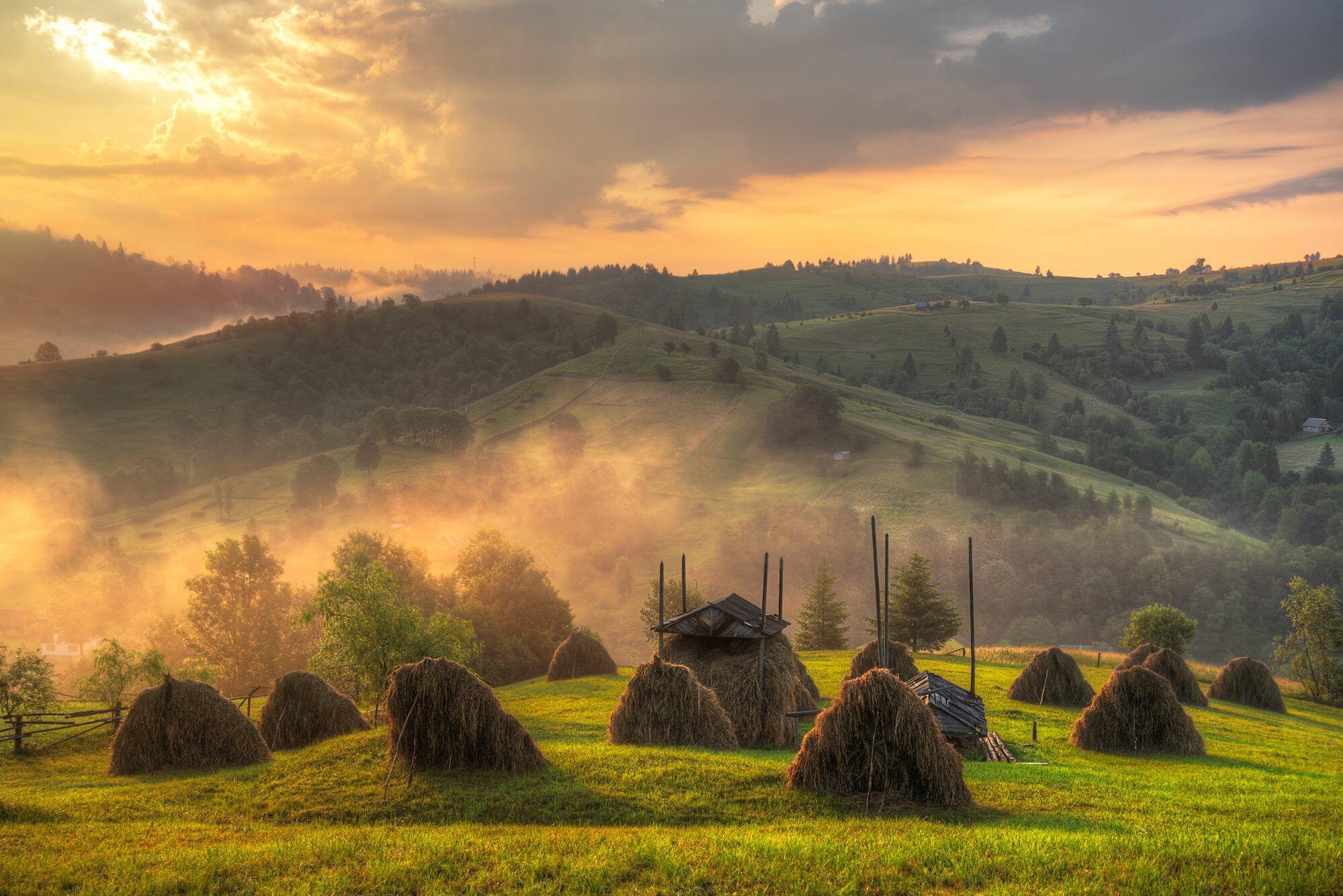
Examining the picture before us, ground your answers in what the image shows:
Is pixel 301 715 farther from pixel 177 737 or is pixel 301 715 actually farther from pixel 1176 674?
pixel 1176 674

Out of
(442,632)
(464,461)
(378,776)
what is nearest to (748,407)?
(464,461)

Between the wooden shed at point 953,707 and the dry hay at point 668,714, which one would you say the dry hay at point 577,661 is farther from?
the dry hay at point 668,714

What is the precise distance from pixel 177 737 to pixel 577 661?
33.5 m

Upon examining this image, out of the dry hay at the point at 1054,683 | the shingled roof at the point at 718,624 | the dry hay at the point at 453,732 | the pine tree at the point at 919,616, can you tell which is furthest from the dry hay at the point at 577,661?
the dry hay at the point at 453,732

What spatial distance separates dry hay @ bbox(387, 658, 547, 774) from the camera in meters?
21.0

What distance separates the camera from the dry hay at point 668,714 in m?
26.3

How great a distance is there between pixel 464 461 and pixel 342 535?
112ft

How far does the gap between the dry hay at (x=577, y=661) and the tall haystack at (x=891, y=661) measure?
19453 mm

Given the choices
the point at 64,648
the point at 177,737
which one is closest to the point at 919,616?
the point at 177,737

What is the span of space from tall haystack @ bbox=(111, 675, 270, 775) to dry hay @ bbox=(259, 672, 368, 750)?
322 cm

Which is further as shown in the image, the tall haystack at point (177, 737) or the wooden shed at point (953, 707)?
the wooden shed at point (953, 707)

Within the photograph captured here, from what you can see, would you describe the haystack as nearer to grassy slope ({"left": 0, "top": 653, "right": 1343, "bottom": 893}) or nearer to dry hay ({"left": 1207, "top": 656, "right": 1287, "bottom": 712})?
grassy slope ({"left": 0, "top": 653, "right": 1343, "bottom": 893})

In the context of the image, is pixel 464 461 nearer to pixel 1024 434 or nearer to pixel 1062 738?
pixel 1024 434

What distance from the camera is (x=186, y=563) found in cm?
12769
